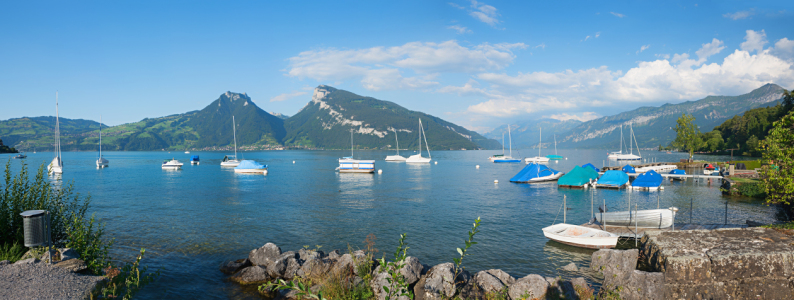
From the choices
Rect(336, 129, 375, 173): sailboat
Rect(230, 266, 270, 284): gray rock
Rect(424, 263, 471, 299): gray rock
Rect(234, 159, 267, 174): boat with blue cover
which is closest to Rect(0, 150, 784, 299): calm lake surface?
Rect(230, 266, 270, 284): gray rock

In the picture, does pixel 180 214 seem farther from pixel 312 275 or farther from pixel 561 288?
pixel 561 288

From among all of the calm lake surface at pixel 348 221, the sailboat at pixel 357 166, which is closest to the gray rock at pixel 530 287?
the calm lake surface at pixel 348 221

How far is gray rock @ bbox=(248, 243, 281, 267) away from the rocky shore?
0.96 feet

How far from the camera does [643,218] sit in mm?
24109

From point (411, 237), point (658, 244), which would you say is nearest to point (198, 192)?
point (411, 237)

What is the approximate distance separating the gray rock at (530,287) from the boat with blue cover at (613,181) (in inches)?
1961

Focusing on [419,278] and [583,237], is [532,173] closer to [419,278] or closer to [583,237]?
[583,237]

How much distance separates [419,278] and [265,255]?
8.39 m

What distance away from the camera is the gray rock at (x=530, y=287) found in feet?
37.7

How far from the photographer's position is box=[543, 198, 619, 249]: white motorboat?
2039 centimetres

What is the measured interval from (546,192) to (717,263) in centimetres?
4328

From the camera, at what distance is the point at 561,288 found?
11.7 m

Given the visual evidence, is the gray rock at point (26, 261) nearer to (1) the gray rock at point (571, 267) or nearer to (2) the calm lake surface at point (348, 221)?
(2) the calm lake surface at point (348, 221)

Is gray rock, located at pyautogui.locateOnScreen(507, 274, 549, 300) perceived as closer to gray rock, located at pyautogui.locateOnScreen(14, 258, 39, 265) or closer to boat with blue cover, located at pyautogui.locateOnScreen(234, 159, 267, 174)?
gray rock, located at pyautogui.locateOnScreen(14, 258, 39, 265)
